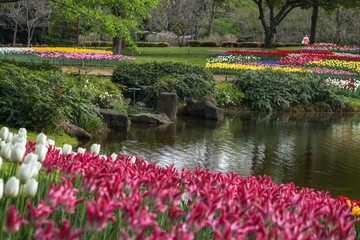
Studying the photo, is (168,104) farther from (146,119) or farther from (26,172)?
(26,172)

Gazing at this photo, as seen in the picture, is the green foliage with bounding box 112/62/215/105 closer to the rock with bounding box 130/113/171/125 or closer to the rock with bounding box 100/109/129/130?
the rock with bounding box 130/113/171/125

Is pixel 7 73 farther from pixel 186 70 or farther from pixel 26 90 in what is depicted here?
pixel 186 70

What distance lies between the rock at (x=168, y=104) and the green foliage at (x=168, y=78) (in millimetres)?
975

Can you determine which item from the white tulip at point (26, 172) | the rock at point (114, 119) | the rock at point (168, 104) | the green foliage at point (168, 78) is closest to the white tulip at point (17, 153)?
the white tulip at point (26, 172)

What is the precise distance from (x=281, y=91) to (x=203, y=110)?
484 centimetres

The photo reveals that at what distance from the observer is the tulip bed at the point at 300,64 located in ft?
76.3

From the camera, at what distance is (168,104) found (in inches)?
593

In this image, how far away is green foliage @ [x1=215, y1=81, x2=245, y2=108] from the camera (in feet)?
59.8

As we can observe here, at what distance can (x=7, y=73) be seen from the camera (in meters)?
11.1

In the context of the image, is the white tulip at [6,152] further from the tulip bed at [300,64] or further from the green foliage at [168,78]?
the tulip bed at [300,64]

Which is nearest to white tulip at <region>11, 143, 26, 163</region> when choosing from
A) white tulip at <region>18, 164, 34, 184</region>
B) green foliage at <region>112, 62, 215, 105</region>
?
white tulip at <region>18, 164, 34, 184</region>

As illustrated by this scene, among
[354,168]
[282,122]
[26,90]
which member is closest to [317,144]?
[354,168]

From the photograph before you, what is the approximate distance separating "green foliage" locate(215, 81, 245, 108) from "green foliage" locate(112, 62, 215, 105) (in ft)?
1.79

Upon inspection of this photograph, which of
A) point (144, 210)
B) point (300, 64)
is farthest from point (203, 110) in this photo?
point (144, 210)
